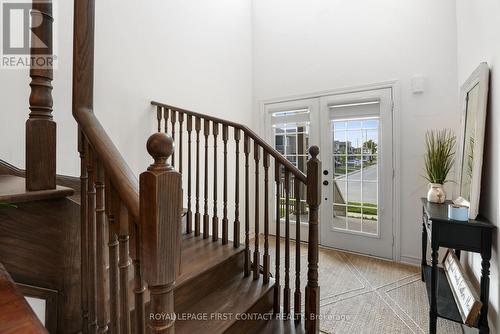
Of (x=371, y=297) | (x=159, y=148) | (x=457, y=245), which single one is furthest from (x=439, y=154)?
(x=159, y=148)

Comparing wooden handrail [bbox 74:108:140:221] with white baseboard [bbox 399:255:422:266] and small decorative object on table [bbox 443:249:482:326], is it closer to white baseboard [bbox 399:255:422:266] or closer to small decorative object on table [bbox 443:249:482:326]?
small decorative object on table [bbox 443:249:482:326]

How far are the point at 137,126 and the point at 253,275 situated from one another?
1649mm

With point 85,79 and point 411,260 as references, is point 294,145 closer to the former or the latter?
point 411,260

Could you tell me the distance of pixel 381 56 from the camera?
3205mm

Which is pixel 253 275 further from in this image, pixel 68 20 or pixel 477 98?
pixel 68 20

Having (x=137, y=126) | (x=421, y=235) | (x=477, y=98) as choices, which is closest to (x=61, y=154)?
(x=137, y=126)

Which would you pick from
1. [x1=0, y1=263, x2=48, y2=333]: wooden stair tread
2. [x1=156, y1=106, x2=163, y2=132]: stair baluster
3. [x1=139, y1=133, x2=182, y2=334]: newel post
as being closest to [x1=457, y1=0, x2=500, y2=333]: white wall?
[x1=139, y1=133, x2=182, y2=334]: newel post

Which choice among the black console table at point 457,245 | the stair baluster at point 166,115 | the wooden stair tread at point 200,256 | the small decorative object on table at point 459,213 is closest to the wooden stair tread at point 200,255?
the wooden stair tread at point 200,256

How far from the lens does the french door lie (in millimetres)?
3195

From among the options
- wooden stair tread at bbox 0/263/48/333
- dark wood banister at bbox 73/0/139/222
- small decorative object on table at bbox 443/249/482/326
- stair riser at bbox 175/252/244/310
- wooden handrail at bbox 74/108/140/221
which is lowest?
small decorative object on table at bbox 443/249/482/326

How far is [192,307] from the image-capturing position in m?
1.52

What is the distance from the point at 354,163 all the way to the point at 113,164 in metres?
3.18

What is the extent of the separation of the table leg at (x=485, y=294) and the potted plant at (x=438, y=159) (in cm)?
83

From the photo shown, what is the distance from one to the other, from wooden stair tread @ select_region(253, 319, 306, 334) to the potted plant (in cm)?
178
